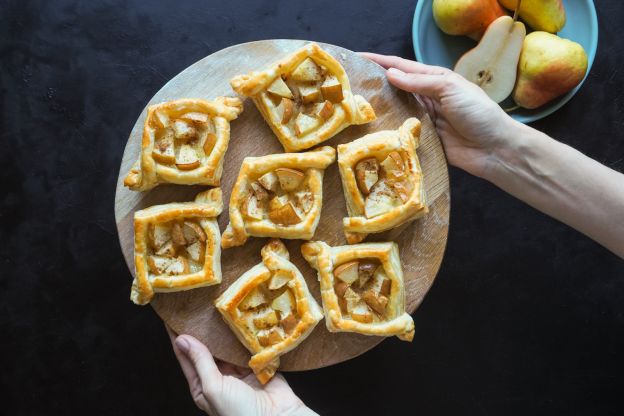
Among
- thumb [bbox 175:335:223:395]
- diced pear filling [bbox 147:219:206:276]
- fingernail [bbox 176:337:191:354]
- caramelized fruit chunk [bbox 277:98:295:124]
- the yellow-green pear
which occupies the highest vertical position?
the yellow-green pear

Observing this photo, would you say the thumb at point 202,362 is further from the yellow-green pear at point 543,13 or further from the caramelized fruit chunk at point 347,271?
the yellow-green pear at point 543,13

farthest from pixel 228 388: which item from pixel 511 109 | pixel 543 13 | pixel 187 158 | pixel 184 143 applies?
pixel 543 13

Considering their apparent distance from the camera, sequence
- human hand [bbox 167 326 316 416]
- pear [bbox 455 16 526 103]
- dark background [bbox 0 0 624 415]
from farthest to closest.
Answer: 1. dark background [bbox 0 0 624 415]
2. pear [bbox 455 16 526 103]
3. human hand [bbox 167 326 316 416]

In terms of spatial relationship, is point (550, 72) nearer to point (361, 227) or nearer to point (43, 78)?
point (361, 227)

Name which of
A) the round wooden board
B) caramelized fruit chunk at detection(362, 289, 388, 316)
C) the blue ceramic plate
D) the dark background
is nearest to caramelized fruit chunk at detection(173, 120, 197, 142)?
the round wooden board

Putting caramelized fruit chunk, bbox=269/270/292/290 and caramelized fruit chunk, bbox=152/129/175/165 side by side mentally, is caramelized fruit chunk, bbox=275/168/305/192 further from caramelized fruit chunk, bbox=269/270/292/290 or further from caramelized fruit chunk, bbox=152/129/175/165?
caramelized fruit chunk, bbox=152/129/175/165

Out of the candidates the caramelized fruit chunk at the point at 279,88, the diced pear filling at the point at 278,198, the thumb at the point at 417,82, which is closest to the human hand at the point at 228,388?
the diced pear filling at the point at 278,198
